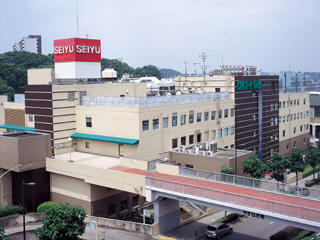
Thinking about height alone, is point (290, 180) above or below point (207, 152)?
below

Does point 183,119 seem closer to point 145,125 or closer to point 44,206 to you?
point 145,125

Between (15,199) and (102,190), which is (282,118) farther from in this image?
(15,199)

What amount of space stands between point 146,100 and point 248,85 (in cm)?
2225

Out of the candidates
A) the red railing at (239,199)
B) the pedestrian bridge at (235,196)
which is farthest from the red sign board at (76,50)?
the red railing at (239,199)

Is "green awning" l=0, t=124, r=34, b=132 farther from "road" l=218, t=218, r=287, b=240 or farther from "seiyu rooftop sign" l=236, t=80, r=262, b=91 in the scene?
"seiyu rooftop sign" l=236, t=80, r=262, b=91

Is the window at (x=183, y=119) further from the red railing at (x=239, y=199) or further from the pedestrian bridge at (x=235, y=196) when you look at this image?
the red railing at (x=239, y=199)

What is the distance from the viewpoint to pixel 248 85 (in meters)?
66.2

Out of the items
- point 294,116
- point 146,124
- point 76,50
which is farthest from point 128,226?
point 294,116

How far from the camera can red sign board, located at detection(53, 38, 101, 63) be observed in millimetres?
58031

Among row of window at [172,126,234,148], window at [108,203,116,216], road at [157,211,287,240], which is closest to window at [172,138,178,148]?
row of window at [172,126,234,148]

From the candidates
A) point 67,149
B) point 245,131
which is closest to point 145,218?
point 67,149

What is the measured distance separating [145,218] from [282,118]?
4173cm

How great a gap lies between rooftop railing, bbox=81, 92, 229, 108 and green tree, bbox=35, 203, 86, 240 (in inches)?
720

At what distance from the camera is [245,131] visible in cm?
6656
